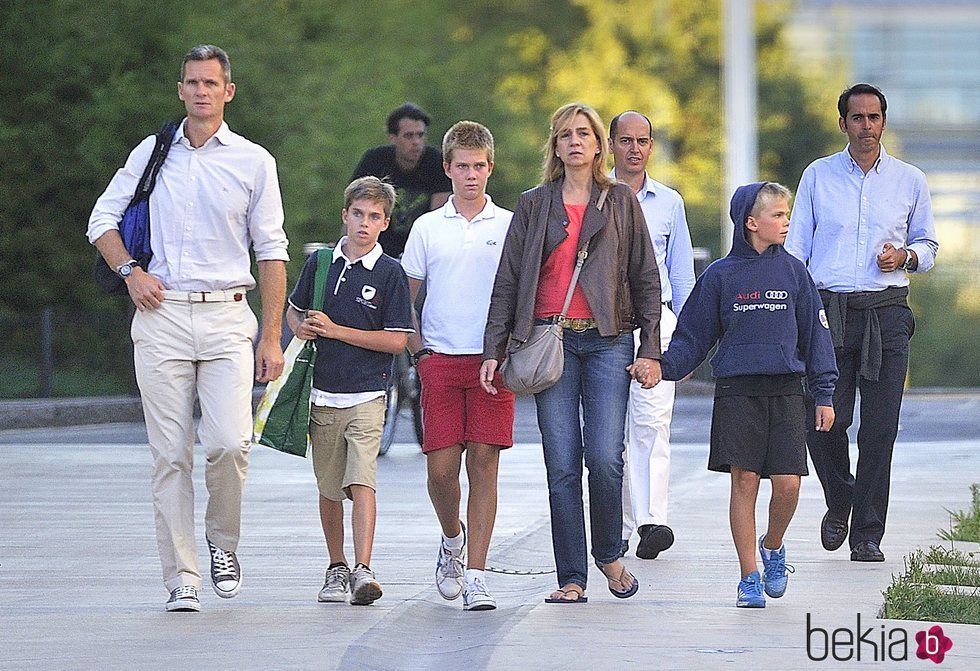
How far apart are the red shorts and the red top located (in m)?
0.42

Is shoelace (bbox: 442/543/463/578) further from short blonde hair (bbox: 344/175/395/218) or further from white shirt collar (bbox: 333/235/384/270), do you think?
short blonde hair (bbox: 344/175/395/218)

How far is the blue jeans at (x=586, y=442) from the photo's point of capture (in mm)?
7801

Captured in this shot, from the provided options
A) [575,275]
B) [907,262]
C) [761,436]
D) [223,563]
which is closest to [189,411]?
[223,563]

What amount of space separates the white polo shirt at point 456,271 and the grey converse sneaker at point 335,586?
1006 millimetres

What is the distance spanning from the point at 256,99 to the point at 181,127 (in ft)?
49.7

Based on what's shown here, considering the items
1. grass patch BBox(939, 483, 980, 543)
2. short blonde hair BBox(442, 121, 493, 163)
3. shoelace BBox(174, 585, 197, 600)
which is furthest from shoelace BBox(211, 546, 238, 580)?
grass patch BBox(939, 483, 980, 543)

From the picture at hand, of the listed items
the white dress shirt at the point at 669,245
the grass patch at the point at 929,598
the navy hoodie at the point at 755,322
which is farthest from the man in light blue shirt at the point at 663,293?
the navy hoodie at the point at 755,322

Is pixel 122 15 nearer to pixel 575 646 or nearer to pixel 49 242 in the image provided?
pixel 49 242

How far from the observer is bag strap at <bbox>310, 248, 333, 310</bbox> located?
8.20m

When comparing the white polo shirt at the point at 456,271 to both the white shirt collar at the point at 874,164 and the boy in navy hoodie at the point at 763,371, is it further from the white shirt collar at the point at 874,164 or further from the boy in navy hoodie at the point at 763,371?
the white shirt collar at the point at 874,164

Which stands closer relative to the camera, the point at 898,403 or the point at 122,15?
the point at 898,403

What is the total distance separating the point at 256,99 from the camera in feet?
75.6

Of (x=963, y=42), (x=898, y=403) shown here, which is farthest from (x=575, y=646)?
(x=963, y=42)

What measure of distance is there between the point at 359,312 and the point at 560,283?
924 mm
